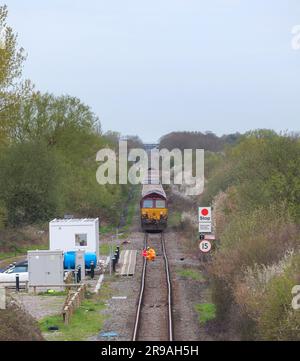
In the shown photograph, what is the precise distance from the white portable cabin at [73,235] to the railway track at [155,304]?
107 inches

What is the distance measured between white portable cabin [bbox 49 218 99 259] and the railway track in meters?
2.71

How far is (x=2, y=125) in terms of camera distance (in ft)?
79.7

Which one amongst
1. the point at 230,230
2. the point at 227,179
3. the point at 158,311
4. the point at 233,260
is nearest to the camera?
the point at 233,260

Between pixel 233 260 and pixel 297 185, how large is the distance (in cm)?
986

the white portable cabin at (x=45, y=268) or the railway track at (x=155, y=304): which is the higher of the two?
the white portable cabin at (x=45, y=268)

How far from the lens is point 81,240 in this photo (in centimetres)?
3438

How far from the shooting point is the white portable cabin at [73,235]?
112 feet

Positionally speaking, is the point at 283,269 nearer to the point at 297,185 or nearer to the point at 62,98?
the point at 297,185

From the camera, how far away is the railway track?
20.5 metres

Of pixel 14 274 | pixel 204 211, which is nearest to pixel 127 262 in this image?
pixel 14 274

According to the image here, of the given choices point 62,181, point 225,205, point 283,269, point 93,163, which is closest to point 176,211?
point 93,163

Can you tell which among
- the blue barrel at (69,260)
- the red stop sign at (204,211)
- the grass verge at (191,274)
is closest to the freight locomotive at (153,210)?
the grass verge at (191,274)

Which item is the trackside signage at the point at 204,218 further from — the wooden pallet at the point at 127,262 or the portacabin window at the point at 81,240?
the portacabin window at the point at 81,240

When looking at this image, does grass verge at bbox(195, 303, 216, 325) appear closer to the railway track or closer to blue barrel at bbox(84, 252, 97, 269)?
the railway track
